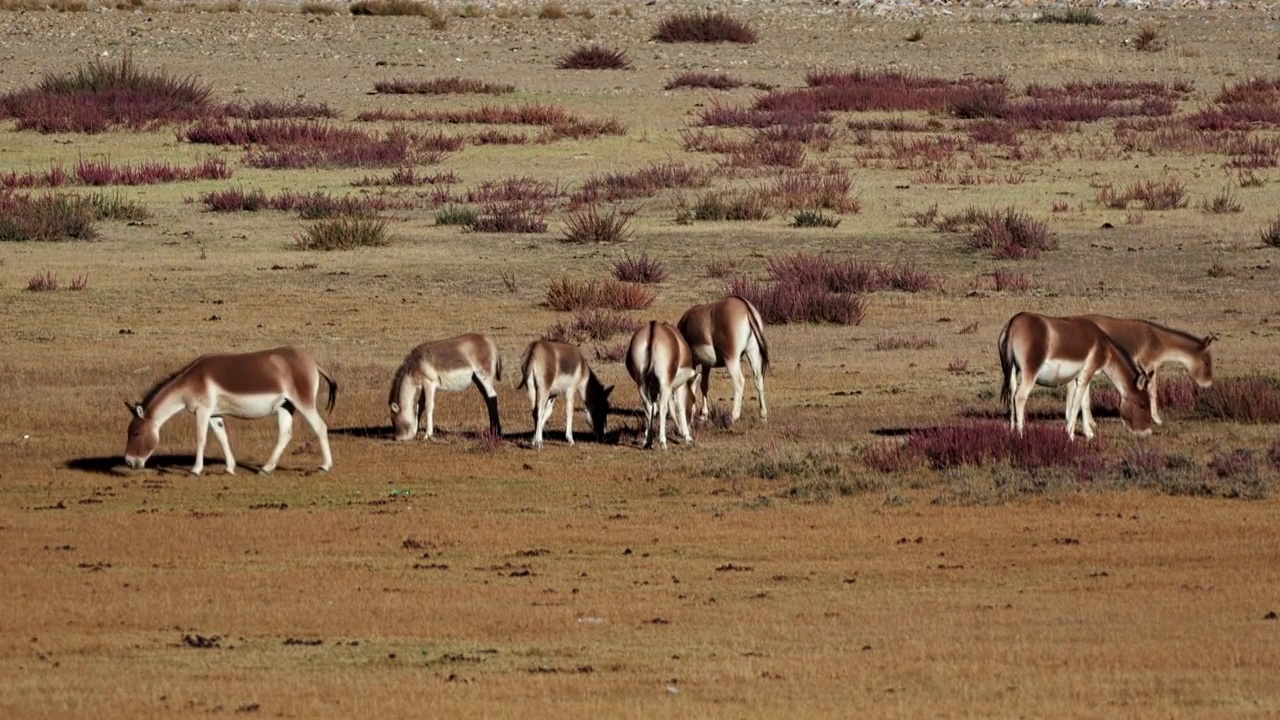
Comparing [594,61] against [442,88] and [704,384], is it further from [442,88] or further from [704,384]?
[704,384]

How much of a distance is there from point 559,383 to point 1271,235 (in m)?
12.7

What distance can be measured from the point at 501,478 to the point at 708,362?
2.16 metres

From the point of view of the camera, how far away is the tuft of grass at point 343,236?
25.3 meters

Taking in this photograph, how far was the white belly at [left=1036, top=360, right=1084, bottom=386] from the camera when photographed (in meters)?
14.0

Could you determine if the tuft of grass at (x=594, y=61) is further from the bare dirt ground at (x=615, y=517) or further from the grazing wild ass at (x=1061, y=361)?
the grazing wild ass at (x=1061, y=361)

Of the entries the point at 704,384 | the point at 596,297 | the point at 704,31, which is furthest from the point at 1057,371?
the point at 704,31

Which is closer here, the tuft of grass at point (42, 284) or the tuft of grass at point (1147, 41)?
the tuft of grass at point (42, 284)

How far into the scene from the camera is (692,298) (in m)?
22.4

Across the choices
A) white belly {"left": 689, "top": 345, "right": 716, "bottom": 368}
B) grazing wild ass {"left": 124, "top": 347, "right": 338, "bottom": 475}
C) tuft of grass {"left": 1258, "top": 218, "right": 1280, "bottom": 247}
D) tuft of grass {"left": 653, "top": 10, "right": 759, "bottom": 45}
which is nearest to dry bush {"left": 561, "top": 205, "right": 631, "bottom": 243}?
tuft of grass {"left": 1258, "top": 218, "right": 1280, "bottom": 247}

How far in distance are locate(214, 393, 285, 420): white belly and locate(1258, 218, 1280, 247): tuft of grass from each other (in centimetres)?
1476

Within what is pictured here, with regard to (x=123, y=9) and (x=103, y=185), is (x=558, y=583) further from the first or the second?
(x=123, y=9)

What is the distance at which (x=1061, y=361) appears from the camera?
1405 cm

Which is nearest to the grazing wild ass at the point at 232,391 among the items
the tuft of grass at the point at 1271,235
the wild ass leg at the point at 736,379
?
the wild ass leg at the point at 736,379

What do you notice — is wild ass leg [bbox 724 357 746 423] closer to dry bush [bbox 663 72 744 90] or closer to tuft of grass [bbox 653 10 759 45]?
dry bush [bbox 663 72 744 90]
